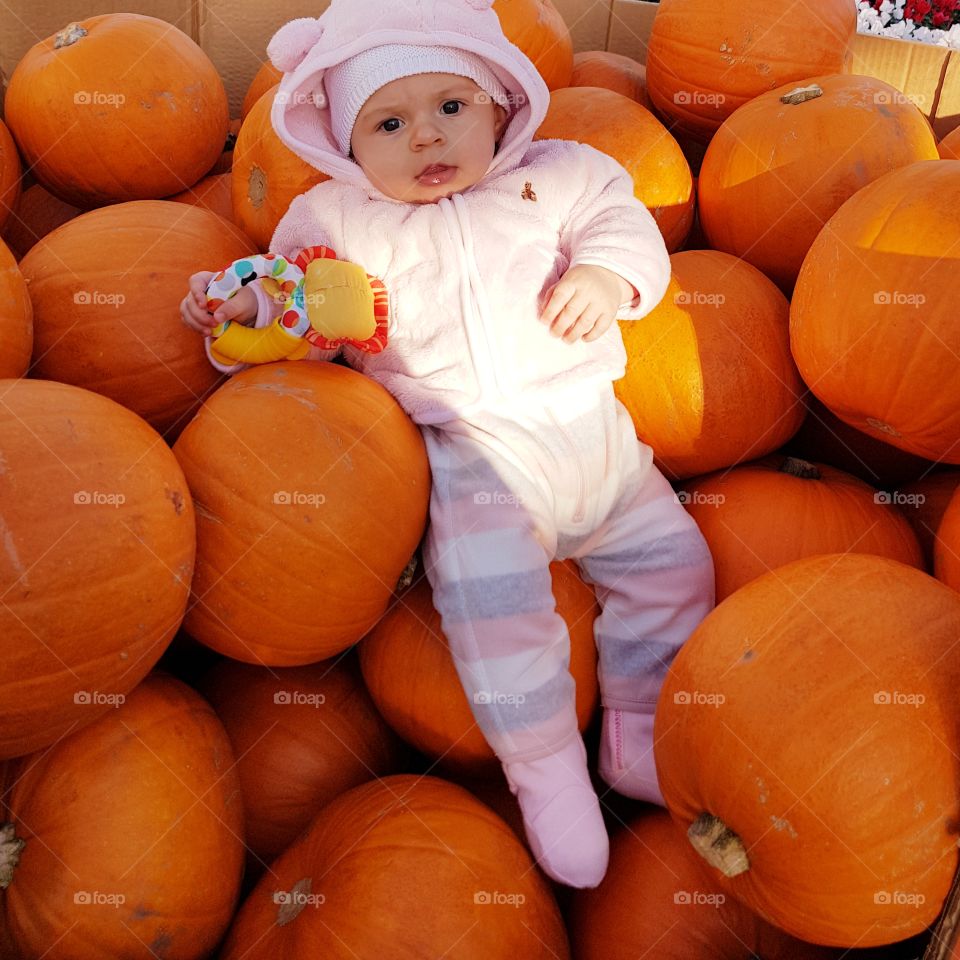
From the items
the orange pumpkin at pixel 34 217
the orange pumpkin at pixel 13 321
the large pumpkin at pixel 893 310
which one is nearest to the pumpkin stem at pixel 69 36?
the orange pumpkin at pixel 34 217

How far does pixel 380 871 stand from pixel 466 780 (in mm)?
457

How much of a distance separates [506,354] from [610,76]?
151 cm

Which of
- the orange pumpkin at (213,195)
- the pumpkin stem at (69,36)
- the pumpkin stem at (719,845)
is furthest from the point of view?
the orange pumpkin at (213,195)

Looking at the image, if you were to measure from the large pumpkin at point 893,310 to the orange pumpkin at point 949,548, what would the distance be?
14 cm

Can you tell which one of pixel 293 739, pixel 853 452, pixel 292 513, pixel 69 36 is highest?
pixel 69 36

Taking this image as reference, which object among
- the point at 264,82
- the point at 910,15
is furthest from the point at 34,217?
the point at 910,15

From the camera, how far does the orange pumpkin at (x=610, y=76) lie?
A: 9.21ft

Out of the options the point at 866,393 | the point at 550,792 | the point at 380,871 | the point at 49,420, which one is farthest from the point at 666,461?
the point at 49,420

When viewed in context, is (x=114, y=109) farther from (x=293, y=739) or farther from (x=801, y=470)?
(x=801, y=470)

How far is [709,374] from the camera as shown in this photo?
1942mm

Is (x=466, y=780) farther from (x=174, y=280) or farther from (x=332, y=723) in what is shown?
(x=174, y=280)

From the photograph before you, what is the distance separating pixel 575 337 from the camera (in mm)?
1733

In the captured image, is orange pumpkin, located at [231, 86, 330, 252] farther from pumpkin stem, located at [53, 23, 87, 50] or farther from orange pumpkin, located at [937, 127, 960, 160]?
orange pumpkin, located at [937, 127, 960, 160]

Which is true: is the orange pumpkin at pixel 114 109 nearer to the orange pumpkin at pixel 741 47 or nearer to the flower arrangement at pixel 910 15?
the orange pumpkin at pixel 741 47
